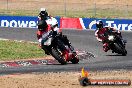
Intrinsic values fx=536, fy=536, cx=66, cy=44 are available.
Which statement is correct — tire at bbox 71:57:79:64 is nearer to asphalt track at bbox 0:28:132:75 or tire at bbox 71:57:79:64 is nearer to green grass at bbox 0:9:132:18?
Answer: asphalt track at bbox 0:28:132:75

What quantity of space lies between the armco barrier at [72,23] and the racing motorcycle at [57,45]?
762 inches

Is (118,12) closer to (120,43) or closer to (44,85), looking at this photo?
(120,43)

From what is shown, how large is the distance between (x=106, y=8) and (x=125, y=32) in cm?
2583

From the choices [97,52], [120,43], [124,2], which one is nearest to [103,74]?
[120,43]

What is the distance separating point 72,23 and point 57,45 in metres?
21.7

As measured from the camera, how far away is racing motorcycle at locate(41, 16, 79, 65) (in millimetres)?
A: 21281

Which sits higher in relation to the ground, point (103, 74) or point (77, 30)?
point (103, 74)

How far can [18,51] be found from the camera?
26328 millimetres

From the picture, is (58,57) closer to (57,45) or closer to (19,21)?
(57,45)

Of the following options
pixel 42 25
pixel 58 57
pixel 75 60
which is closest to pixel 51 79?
pixel 58 57

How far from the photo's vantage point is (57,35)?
70.1 feet

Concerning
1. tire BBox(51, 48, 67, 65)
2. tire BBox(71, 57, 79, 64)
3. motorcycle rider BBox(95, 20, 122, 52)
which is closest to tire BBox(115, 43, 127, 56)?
motorcycle rider BBox(95, 20, 122, 52)

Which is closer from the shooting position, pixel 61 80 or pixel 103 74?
pixel 61 80

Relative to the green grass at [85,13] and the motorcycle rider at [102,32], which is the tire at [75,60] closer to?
the motorcycle rider at [102,32]
